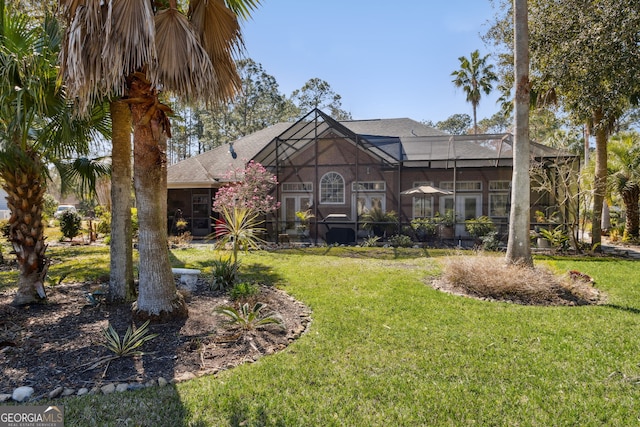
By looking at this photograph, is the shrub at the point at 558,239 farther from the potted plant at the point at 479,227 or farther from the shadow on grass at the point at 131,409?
the shadow on grass at the point at 131,409

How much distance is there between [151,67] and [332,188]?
45.7 feet

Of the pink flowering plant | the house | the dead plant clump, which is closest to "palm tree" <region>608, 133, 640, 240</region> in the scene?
the house

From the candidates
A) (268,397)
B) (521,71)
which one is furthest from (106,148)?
(521,71)

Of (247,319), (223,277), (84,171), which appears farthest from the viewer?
(223,277)

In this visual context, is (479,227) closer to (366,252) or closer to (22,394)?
(366,252)

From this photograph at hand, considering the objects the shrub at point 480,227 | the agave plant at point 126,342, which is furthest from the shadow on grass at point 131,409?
the shrub at point 480,227

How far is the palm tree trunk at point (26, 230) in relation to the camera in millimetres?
5656

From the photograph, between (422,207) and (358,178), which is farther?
(422,207)

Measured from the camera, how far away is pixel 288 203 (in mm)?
18297

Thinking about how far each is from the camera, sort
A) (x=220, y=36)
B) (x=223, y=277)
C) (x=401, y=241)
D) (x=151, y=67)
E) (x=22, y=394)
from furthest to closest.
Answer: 1. (x=401, y=241)
2. (x=223, y=277)
3. (x=220, y=36)
4. (x=151, y=67)
5. (x=22, y=394)

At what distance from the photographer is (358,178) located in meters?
16.8

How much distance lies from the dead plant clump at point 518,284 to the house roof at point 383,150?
25.5ft

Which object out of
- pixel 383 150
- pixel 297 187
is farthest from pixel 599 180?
pixel 297 187

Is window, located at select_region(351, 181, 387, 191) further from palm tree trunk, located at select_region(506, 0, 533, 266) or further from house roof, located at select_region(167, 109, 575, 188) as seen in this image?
palm tree trunk, located at select_region(506, 0, 533, 266)
